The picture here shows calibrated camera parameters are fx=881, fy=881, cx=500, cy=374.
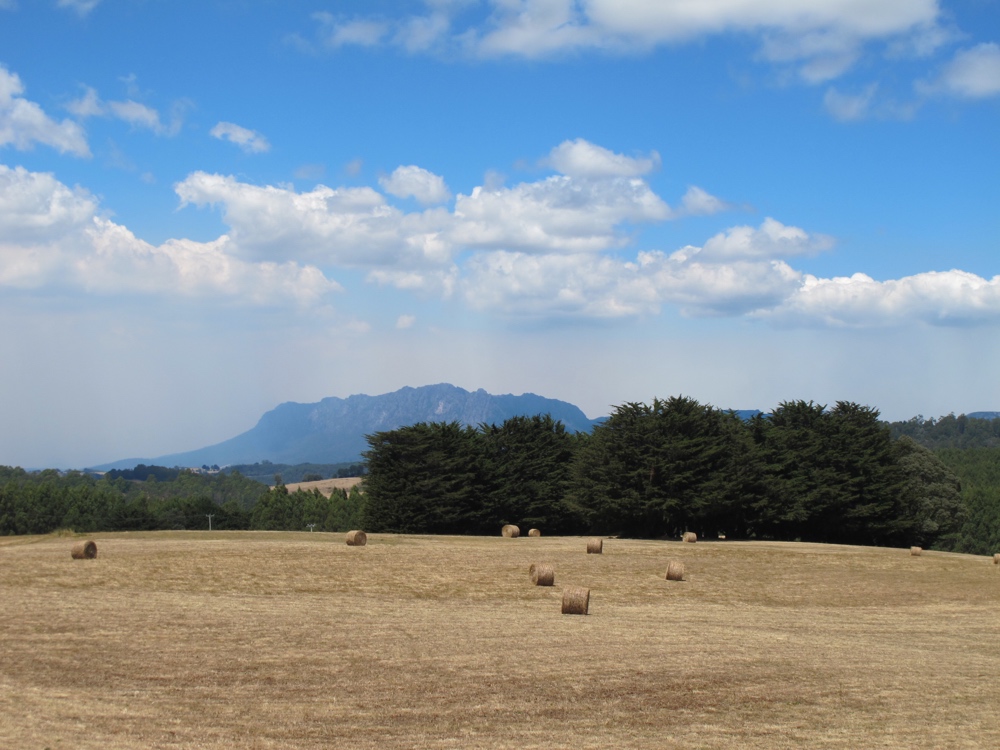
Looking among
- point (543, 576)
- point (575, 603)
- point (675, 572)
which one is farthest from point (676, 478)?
point (575, 603)

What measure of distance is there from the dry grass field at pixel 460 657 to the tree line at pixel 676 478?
2615 centimetres

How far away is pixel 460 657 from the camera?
60.4 ft

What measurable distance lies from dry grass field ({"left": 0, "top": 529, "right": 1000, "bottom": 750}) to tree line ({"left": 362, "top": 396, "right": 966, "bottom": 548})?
2615 cm

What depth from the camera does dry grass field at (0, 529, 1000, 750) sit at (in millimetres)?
13320

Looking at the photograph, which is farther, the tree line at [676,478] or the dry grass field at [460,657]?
the tree line at [676,478]

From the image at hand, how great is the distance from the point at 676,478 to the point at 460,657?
145 ft

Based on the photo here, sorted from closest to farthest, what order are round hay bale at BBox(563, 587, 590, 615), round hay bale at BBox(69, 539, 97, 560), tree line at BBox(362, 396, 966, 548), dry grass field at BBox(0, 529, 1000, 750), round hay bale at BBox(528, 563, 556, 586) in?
dry grass field at BBox(0, 529, 1000, 750)
round hay bale at BBox(563, 587, 590, 615)
round hay bale at BBox(528, 563, 556, 586)
round hay bale at BBox(69, 539, 97, 560)
tree line at BBox(362, 396, 966, 548)

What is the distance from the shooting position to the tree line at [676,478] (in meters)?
62.5

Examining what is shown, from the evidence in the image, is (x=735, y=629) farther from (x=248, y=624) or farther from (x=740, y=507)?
(x=740, y=507)

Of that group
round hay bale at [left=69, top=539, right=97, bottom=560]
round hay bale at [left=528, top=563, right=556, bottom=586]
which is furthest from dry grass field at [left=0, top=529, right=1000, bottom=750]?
round hay bale at [left=69, top=539, right=97, bottom=560]

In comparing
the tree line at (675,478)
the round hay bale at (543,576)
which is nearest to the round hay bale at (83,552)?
the round hay bale at (543,576)

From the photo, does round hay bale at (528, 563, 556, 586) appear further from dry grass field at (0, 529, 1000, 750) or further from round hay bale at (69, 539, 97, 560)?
round hay bale at (69, 539, 97, 560)

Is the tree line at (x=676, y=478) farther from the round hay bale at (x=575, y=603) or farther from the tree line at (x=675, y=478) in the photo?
the round hay bale at (x=575, y=603)

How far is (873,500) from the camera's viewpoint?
7531 cm
